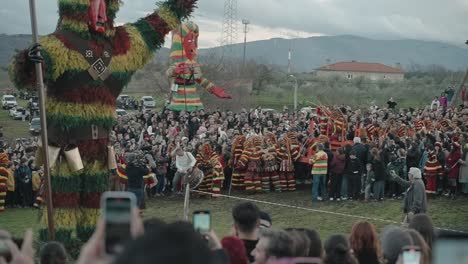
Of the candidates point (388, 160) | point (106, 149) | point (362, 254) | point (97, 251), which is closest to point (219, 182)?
point (388, 160)

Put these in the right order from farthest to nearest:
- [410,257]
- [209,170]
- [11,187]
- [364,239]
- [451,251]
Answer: [209,170] → [11,187] → [364,239] → [410,257] → [451,251]

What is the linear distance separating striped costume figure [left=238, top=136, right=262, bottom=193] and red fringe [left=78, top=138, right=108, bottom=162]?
820 cm

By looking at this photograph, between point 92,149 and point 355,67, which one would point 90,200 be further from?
point 355,67

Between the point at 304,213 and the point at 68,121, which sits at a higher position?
the point at 68,121

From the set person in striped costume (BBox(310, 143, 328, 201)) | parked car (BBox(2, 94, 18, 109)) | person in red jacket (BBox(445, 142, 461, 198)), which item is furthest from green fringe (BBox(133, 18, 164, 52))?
parked car (BBox(2, 94, 18, 109))

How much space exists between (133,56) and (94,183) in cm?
158

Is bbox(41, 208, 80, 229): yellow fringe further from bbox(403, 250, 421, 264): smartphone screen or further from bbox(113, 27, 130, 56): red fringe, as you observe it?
bbox(403, 250, 421, 264): smartphone screen

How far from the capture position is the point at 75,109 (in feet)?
28.6

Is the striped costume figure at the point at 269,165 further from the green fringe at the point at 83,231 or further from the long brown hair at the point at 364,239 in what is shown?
the long brown hair at the point at 364,239

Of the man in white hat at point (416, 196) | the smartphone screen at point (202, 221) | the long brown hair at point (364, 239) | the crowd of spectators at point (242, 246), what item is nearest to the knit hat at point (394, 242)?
the crowd of spectators at point (242, 246)

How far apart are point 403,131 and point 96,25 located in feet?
38.2

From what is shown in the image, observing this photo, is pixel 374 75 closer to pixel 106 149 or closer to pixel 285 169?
pixel 285 169

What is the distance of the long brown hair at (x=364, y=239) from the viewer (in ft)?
19.6

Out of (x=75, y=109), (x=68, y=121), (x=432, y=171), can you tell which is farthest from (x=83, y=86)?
(x=432, y=171)
